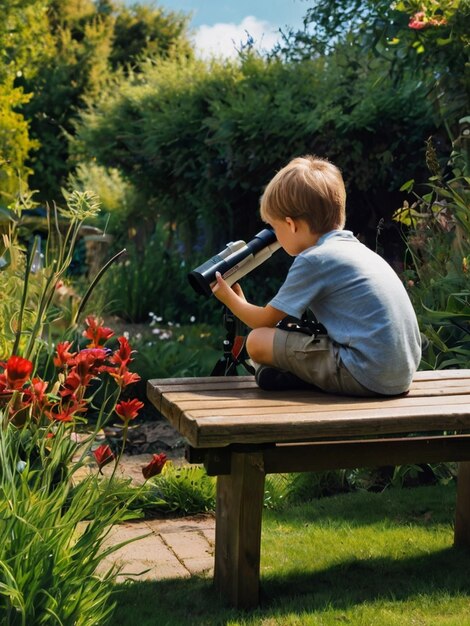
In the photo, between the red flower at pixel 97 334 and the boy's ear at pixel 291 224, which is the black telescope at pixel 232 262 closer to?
the boy's ear at pixel 291 224

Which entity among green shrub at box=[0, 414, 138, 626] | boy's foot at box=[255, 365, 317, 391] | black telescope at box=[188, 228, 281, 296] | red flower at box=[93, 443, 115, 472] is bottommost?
green shrub at box=[0, 414, 138, 626]

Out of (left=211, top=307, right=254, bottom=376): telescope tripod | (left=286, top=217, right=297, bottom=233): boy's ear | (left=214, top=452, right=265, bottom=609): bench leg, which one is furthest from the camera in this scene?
(left=211, top=307, right=254, bottom=376): telescope tripod

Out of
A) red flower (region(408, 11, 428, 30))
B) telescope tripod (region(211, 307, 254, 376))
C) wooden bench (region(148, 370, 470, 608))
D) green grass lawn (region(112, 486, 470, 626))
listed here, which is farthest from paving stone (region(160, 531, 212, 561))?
red flower (region(408, 11, 428, 30))

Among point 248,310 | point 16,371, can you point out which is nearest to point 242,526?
point 248,310

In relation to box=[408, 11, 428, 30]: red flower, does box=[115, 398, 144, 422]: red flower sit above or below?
below

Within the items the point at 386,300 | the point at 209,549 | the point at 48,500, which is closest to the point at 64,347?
the point at 48,500

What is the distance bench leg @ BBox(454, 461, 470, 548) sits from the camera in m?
3.46

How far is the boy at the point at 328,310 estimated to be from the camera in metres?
3.04

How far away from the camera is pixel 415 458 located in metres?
3.08

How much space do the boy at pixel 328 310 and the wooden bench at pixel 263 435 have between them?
2.9 inches

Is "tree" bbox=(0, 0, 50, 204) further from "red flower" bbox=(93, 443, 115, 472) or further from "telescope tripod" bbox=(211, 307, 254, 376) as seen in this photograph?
"red flower" bbox=(93, 443, 115, 472)

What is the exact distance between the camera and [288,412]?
275 cm

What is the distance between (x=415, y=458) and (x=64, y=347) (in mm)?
1178

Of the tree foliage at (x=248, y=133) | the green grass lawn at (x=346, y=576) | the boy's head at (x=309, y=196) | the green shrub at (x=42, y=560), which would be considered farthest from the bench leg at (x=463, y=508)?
the tree foliage at (x=248, y=133)
